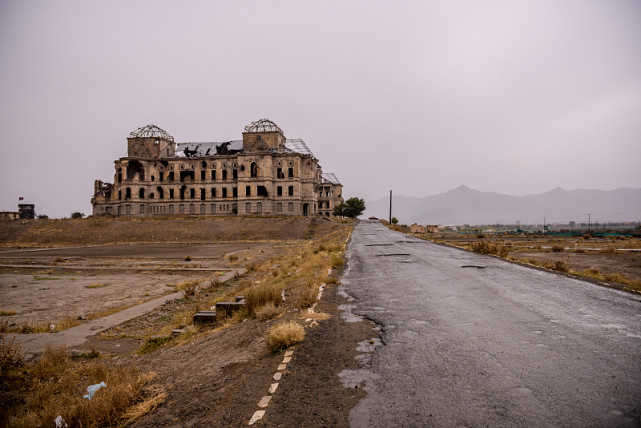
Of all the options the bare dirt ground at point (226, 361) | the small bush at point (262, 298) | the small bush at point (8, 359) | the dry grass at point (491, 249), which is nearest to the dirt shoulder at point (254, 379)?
the bare dirt ground at point (226, 361)

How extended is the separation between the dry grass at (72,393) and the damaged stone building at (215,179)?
60.5m

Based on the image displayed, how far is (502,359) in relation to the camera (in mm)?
5336

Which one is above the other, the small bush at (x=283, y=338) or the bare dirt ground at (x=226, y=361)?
the small bush at (x=283, y=338)

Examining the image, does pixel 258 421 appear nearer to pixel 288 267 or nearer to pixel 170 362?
pixel 170 362

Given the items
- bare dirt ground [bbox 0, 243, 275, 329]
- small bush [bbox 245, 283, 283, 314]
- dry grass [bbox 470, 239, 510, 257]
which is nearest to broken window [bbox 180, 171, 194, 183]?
bare dirt ground [bbox 0, 243, 275, 329]

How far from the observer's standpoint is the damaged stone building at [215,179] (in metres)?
68.5

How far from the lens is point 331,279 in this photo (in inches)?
509

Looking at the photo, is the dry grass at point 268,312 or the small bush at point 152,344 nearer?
the dry grass at point 268,312

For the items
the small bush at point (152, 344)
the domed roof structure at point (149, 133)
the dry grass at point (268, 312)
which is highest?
the domed roof structure at point (149, 133)

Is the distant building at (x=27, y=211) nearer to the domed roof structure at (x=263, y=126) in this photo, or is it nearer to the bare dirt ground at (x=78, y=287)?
the domed roof structure at (x=263, y=126)

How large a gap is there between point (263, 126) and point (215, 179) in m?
14.7

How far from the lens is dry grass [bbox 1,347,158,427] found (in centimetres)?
515

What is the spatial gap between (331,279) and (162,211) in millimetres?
68239

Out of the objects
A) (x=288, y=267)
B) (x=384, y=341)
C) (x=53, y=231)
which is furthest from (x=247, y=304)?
(x=53, y=231)
